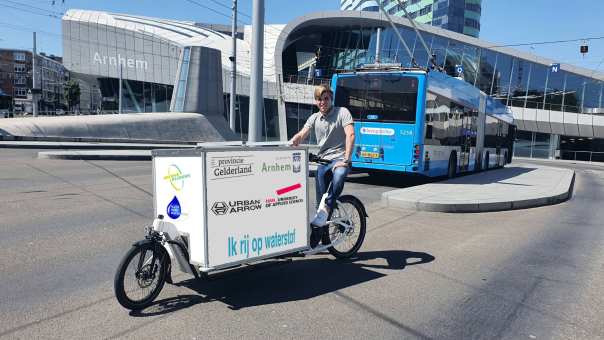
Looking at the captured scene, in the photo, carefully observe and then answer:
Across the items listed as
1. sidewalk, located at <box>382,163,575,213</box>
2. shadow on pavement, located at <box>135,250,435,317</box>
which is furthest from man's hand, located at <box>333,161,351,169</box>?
sidewalk, located at <box>382,163,575,213</box>

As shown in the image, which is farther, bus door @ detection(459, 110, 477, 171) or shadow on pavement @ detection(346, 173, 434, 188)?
bus door @ detection(459, 110, 477, 171)

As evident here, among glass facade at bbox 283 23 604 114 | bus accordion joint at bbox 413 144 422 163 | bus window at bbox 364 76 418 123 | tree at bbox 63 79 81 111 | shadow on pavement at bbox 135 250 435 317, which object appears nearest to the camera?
shadow on pavement at bbox 135 250 435 317

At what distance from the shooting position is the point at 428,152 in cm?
1299

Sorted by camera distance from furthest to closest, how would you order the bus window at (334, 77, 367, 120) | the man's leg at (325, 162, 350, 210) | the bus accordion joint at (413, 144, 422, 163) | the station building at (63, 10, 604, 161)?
the station building at (63, 10, 604, 161) < the bus window at (334, 77, 367, 120) < the bus accordion joint at (413, 144, 422, 163) < the man's leg at (325, 162, 350, 210)

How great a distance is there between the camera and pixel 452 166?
50.3 feet

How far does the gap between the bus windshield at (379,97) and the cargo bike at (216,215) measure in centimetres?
862

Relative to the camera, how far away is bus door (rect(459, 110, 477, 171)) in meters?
16.2

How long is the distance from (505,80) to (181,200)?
5119cm

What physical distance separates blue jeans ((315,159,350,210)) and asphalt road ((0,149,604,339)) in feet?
2.57

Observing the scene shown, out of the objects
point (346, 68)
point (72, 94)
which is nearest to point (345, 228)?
point (346, 68)

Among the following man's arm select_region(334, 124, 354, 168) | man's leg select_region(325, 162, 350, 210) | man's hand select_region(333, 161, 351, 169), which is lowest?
man's leg select_region(325, 162, 350, 210)

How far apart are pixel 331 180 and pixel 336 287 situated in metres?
1.37

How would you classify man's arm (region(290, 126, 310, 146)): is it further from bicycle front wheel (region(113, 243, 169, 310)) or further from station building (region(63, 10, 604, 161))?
station building (region(63, 10, 604, 161))

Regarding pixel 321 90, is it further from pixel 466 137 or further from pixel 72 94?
pixel 72 94
